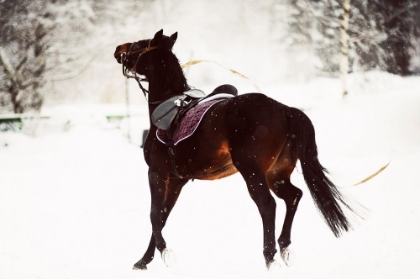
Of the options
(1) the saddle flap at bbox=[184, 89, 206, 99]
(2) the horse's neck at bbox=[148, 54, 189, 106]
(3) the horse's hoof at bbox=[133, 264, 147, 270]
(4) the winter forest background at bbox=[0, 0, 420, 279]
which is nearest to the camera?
(3) the horse's hoof at bbox=[133, 264, 147, 270]

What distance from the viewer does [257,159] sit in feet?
14.4

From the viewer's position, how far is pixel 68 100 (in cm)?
2509

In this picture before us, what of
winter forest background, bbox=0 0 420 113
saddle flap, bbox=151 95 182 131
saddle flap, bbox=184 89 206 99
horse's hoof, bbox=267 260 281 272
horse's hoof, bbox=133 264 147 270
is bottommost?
winter forest background, bbox=0 0 420 113

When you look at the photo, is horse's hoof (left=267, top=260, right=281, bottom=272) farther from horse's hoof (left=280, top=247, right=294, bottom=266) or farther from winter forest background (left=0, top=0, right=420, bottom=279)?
horse's hoof (left=280, top=247, right=294, bottom=266)

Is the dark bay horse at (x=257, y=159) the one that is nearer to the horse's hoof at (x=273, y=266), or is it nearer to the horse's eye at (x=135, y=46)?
the horse's hoof at (x=273, y=266)

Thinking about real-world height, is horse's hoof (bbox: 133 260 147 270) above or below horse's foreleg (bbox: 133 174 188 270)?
below

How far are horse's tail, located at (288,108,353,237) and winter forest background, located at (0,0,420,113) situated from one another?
52.3 feet

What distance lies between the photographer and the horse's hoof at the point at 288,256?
4.61 meters

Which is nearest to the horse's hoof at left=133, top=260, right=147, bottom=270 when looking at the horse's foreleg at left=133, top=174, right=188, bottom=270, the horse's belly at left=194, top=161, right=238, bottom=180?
the horse's foreleg at left=133, top=174, right=188, bottom=270

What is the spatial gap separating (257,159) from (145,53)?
5.76 feet

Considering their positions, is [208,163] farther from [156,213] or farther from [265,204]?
[156,213]

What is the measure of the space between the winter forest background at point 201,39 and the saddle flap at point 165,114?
49.1ft

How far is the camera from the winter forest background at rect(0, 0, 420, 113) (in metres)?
19.1

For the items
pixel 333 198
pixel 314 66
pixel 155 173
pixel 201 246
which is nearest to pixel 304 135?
pixel 333 198
